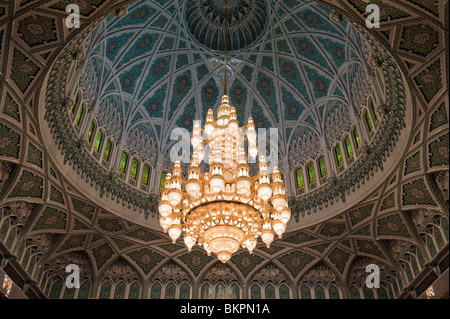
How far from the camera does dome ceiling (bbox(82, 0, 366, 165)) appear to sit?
1505 centimetres

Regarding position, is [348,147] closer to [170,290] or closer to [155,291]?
[170,290]

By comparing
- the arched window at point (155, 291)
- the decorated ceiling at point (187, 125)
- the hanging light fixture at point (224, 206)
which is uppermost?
the decorated ceiling at point (187, 125)

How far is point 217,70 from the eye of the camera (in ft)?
59.2

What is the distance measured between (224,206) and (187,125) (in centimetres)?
1003

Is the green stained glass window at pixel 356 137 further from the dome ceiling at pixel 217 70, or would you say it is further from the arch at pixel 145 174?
the arch at pixel 145 174

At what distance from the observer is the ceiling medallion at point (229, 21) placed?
16.5 meters

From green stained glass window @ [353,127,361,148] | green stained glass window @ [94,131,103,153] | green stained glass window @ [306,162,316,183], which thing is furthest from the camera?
green stained glass window @ [306,162,316,183]

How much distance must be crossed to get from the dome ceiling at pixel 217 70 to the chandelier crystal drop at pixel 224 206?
727cm

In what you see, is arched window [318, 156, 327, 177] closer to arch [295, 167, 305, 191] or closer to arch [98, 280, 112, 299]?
arch [295, 167, 305, 191]

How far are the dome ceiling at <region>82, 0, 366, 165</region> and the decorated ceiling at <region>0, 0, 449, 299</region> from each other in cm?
6

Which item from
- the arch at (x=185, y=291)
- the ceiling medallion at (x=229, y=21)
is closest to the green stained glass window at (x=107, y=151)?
the ceiling medallion at (x=229, y=21)

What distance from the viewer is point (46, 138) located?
1161cm

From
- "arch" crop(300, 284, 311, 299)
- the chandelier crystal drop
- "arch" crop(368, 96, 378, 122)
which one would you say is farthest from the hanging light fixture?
"arch" crop(300, 284, 311, 299)

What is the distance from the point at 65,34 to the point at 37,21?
2.22 feet
